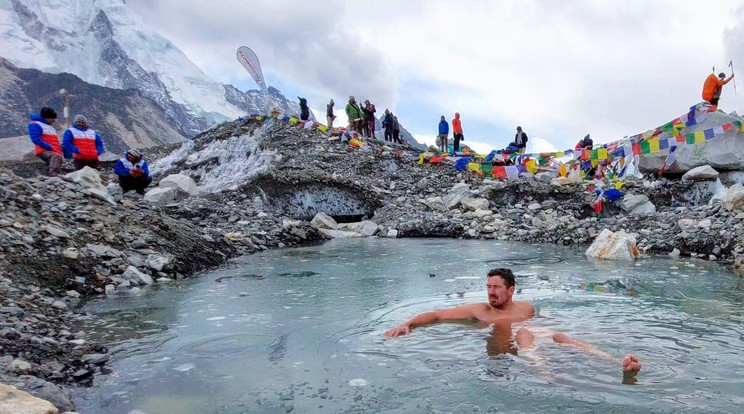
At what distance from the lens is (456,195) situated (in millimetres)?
14875

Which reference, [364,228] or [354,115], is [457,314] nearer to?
[364,228]

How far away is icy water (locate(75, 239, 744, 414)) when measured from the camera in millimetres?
3123

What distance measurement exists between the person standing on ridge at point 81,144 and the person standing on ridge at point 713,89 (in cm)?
1413

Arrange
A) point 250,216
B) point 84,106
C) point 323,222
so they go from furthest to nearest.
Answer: point 84,106 → point 323,222 → point 250,216

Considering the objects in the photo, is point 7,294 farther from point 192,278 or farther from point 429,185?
point 429,185

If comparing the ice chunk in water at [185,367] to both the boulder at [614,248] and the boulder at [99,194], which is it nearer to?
the boulder at [99,194]

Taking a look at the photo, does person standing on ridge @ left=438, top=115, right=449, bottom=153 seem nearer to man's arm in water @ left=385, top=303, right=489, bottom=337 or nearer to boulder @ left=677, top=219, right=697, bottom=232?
boulder @ left=677, top=219, right=697, bottom=232

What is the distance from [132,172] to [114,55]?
9164 cm

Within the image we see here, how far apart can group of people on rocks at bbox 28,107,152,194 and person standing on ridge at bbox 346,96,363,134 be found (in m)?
11.0

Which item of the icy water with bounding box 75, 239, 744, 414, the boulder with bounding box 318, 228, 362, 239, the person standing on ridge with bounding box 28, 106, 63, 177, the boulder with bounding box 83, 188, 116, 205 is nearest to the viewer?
the icy water with bounding box 75, 239, 744, 414

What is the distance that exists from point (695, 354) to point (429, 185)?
1257cm

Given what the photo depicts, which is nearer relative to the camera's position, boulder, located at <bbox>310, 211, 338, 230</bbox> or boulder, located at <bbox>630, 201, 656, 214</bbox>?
boulder, located at <bbox>630, 201, 656, 214</bbox>

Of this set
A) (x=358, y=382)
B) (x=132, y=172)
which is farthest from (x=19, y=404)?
(x=132, y=172)

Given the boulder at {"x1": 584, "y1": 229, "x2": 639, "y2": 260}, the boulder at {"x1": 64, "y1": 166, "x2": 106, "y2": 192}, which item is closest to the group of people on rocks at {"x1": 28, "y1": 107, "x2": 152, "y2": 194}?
the boulder at {"x1": 64, "y1": 166, "x2": 106, "y2": 192}
